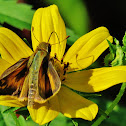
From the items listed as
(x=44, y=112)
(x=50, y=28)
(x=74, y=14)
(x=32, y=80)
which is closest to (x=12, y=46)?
(x=50, y=28)

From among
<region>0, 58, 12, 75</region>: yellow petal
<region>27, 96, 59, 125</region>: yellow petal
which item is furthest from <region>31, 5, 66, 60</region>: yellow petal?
<region>27, 96, 59, 125</region>: yellow petal

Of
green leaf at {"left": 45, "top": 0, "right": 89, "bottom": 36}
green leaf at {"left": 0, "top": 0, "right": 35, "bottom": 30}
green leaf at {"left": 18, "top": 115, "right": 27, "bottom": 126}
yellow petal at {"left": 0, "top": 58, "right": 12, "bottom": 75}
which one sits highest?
green leaf at {"left": 0, "top": 0, "right": 35, "bottom": 30}

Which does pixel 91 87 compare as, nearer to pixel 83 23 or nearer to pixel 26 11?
pixel 26 11

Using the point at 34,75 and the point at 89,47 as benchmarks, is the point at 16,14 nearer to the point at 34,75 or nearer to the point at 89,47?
the point at 89,47

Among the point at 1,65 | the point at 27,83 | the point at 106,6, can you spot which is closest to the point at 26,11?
the point at 1,65

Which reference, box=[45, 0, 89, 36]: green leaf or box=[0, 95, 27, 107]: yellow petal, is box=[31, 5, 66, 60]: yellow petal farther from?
box=[45, 0, 89, 36]: green leaf

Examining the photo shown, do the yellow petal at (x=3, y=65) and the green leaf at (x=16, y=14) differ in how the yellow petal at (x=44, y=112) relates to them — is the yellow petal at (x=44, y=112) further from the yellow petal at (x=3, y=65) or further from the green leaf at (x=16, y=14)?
the green leaf at (x=16, y=14)

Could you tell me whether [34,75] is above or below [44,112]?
above
